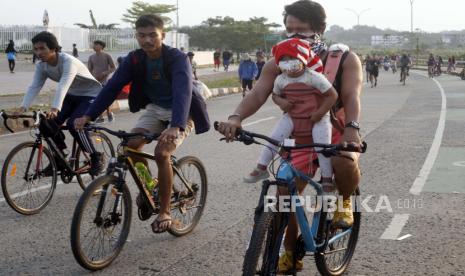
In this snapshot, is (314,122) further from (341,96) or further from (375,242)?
(375,242)

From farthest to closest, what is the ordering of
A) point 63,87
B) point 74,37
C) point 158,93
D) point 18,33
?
point 74,37 → point 18,33 → point 63,87 → point 158,93

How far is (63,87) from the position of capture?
6.30m

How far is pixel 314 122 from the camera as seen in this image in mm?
3891

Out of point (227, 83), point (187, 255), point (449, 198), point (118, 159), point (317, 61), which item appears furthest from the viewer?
point (227, 83)

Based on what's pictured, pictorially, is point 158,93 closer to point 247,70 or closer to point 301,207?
point 301,207

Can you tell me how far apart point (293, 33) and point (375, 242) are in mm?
2110

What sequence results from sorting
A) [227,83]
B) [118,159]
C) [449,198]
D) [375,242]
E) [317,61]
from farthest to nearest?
[227,83] → [449,198] → [375,242] → [118,159] → [317,61]

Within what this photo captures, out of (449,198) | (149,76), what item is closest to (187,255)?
(149,76)

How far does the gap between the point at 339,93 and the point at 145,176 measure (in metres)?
1.70

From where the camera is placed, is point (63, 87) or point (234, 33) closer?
point (63, 87)

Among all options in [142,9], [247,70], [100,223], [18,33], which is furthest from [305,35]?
[142,9]

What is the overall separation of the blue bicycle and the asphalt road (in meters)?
0.53

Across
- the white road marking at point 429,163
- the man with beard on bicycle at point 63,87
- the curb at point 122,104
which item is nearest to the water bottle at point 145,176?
the curb at point 122,104

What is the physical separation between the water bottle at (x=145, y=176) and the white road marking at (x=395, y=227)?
1.89 m
